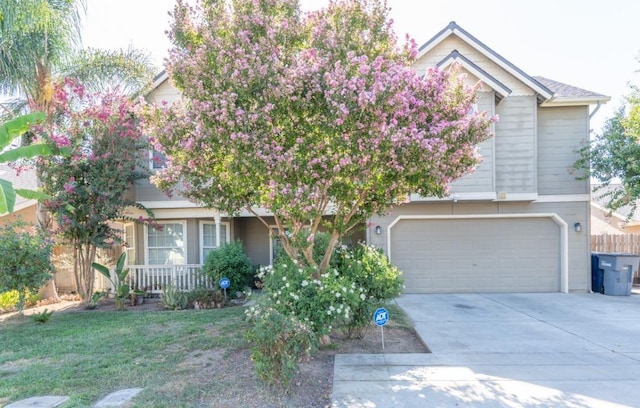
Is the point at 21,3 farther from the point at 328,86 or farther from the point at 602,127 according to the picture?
the point at 602,127

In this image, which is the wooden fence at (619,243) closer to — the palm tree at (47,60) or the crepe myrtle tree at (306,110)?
the crepe myrtle tree at (306,110)

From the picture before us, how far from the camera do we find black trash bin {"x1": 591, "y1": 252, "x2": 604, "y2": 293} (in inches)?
466

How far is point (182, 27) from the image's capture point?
611 centimetres

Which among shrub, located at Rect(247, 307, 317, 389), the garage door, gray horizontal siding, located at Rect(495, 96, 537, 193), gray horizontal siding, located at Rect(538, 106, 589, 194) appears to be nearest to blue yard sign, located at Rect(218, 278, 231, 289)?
the garage door

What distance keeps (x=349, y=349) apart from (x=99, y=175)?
7.99m

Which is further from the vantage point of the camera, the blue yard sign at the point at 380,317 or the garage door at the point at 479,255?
the garage door at the point at 479,255

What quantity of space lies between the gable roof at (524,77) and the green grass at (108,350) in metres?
9.35

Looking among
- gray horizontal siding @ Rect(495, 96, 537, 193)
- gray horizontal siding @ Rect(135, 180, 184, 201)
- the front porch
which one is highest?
gray horizontal siding @ Rect(495, 96, 537, 193)

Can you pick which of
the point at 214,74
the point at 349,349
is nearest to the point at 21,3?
the point at 214,74

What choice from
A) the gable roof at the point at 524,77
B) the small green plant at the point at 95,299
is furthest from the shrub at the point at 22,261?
the gable roof at the point at 524,77

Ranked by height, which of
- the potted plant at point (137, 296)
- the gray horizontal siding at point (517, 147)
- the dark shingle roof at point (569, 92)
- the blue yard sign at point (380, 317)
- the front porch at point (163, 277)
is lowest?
the potted plant at point (137, 296)

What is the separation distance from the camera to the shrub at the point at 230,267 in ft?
35.3

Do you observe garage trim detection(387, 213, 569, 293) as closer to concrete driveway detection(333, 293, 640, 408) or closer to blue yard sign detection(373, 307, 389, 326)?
concrete driveway detection(333, 293, 640, 408)

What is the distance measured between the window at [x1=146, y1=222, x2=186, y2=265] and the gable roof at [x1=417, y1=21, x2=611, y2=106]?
940 centimetres
